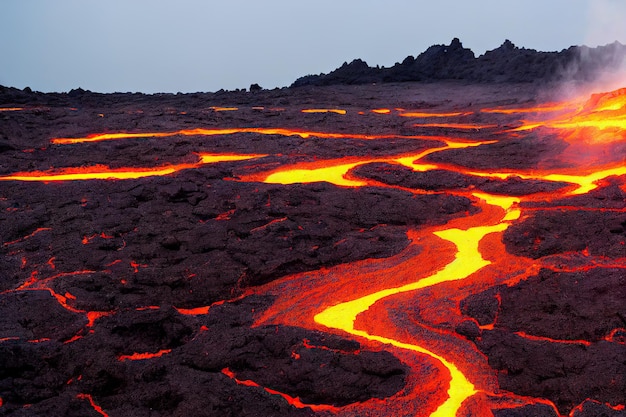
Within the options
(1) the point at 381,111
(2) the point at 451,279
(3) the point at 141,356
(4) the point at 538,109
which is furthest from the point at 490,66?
(3) the point at 141,356

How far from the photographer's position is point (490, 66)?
3034 cm

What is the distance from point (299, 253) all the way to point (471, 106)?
48.7 ft

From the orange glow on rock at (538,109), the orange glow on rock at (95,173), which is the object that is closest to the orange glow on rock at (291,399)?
the orange glow on rock at (95,173)

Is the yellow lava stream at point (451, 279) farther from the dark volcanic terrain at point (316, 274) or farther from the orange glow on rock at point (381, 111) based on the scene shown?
the orange glow on rock at point (381, 111)

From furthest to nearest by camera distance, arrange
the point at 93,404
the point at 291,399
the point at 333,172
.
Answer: the point at 333,172 → the point at 291,399 → the point at 93,404

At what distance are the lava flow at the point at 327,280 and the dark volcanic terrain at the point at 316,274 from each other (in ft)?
0.10

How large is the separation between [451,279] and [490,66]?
24.7 meters

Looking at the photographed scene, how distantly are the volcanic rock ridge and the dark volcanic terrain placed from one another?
39.7ft

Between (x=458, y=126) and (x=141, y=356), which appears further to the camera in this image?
(x=458, y=126)

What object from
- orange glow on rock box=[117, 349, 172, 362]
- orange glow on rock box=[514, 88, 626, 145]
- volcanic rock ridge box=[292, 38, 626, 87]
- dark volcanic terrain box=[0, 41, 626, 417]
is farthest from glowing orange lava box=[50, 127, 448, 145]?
volcanic rock ridge box=[292, 38, 626, 87]

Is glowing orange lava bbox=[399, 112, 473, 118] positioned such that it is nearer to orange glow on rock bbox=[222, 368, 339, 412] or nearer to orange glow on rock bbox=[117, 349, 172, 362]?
orange glow on rock bbox=[117, 349, 172, 362]

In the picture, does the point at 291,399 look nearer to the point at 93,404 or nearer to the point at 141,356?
the point at 141,356

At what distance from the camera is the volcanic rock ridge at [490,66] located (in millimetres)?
26719

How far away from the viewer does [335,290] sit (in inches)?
315
